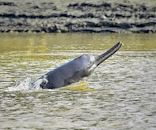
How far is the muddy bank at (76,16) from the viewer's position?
203 ft

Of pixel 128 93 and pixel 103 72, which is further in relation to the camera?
pixel 103 72

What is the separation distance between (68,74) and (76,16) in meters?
47.9

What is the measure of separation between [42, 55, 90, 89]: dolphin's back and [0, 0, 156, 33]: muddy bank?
139 ft

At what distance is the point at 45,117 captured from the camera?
511 inches

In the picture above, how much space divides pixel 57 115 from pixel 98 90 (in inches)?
164

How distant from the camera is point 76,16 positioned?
64812 mm

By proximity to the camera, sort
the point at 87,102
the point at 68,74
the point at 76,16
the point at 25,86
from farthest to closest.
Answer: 1. the point at 76,16
2. the point at 25,86
3. the point at 68,74
4. the point at 87,102

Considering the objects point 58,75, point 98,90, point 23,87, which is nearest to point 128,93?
point 98,90

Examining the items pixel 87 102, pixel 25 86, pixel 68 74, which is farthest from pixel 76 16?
pixel 87 102

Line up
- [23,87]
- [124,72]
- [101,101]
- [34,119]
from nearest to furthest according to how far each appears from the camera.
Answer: [34,119] < [101,101] < [23,87] < [124,72]

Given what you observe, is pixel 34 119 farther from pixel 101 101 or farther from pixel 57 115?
pixel 101 101

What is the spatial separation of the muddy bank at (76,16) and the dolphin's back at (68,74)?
42234 millimetres

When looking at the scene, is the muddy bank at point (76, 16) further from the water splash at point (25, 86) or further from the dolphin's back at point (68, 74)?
the dolphin's back at point (68, 74)

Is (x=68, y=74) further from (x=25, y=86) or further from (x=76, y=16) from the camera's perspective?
(x=76, y=16)
